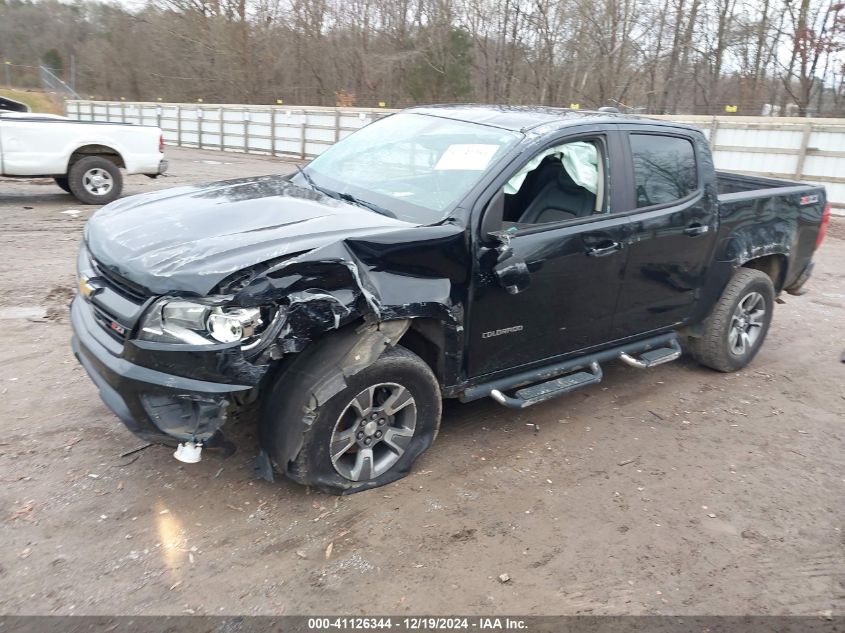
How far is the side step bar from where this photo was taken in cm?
385

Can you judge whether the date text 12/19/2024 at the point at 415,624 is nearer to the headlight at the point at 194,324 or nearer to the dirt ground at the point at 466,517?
the dirt ground at the point at 466,517

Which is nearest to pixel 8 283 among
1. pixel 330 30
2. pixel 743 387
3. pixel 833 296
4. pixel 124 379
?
pixel 124 379

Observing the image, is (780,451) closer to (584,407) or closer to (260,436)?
(584,407)

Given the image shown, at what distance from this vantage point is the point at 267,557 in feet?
9.75

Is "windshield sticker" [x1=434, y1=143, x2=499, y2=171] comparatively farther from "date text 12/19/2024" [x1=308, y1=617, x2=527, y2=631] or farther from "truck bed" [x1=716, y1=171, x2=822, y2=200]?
"truck bed" [x1=716, y1=171, x2=822, y2=200]

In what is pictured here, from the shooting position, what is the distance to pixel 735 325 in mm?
5426

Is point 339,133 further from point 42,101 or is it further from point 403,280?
point 42,101

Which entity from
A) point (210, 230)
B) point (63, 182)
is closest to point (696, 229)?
point (210, 230)

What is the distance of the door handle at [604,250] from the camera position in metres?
4.06

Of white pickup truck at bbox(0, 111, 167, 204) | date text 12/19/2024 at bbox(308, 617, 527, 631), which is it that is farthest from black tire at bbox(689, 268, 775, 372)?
white pickup truck at bbox(0, 111, 167, 204)

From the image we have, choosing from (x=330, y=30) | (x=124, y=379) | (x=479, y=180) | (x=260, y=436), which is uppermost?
(x=330, y=30)

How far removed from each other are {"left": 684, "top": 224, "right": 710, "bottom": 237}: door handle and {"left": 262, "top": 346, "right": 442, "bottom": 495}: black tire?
2307mm

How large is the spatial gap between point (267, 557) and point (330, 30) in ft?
125

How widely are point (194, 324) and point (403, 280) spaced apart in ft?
3.32
